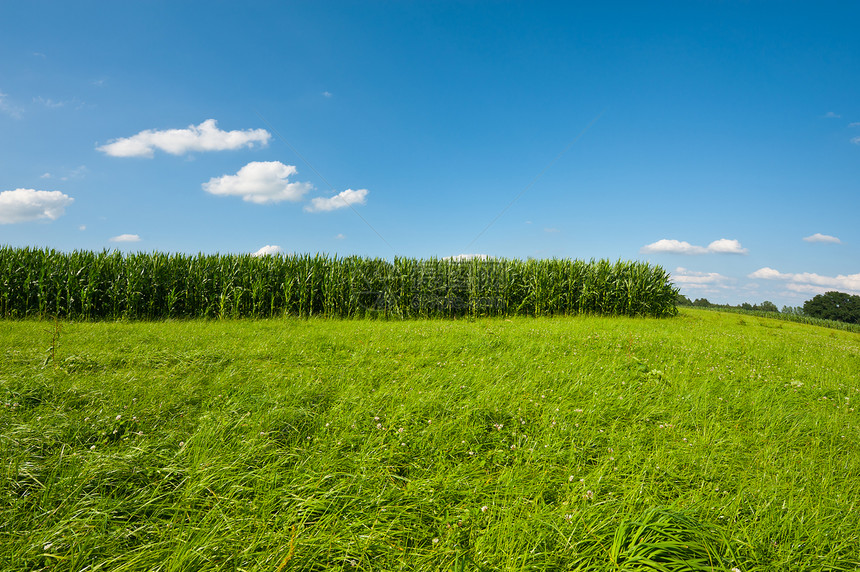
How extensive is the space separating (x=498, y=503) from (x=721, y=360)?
758 cm

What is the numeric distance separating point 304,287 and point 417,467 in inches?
551

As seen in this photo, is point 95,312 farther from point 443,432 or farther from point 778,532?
point 778,532

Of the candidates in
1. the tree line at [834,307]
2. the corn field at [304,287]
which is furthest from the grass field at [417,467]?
the tree line at [834,307]

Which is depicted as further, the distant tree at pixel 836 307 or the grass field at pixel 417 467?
the distant tree at pixel 836 307

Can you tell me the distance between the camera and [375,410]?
4.56 metres

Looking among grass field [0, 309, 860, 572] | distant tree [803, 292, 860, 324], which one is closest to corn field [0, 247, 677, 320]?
grass field [0, 309, 860, 572]

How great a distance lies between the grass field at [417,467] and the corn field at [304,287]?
9700mm

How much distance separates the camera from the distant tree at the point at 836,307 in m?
45.8

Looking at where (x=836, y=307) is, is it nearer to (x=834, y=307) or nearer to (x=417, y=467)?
(x=834, y=307)

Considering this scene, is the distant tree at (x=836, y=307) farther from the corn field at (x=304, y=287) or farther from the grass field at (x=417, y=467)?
the grass field at (x=417, y=467)

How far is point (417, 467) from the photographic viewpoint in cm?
350

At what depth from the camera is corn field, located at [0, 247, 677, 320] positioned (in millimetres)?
15195

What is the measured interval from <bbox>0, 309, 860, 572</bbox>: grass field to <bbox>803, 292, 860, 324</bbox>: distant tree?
5818 centimetres

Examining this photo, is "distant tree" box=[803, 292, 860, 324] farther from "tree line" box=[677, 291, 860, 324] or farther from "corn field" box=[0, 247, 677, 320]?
"corn field" box=[0, 247, 677, 320]
